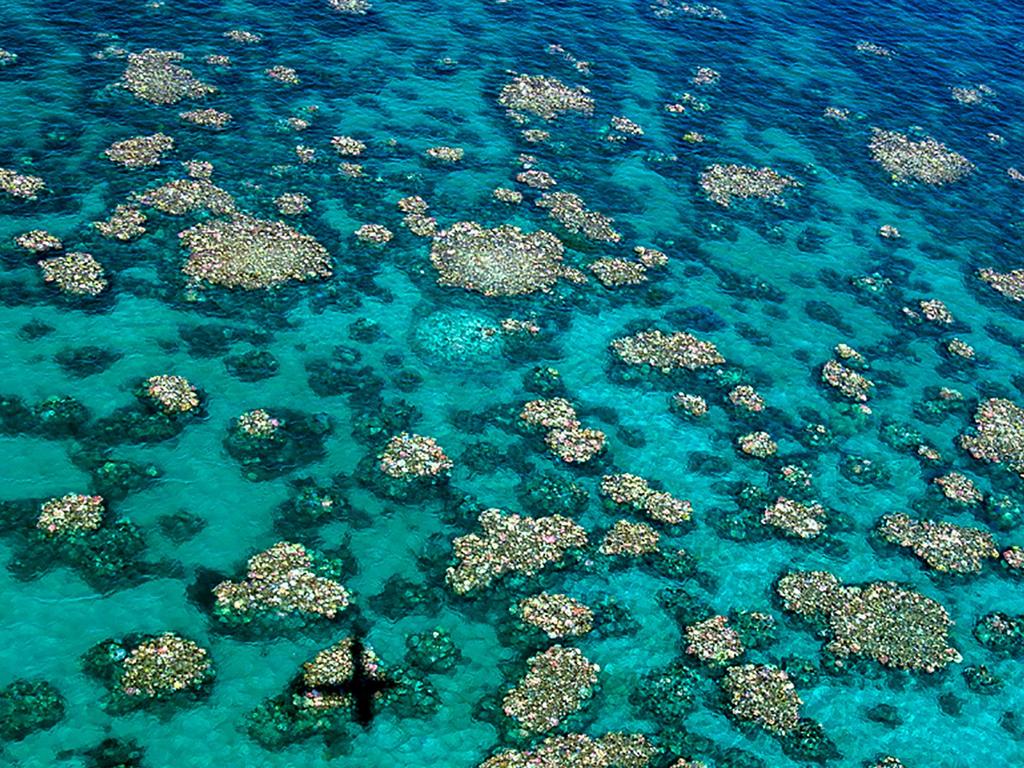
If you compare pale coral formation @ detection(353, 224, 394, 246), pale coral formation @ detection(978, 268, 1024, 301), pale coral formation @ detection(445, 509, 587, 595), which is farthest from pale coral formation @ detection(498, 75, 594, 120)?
pale coral formation @ detection(445, 509, 587, 595)

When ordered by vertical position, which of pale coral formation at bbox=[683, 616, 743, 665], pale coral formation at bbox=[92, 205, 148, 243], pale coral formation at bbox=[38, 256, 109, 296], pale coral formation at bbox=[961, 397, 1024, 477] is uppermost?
pale coral formation at bbox=[92, 205, 148, 243]

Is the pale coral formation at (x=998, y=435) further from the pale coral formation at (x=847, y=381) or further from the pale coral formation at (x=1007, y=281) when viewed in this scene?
the pale coral formation at (x=1007, y=281)

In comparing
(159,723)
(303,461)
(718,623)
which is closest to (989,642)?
(718,623)

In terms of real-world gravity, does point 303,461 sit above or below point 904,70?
below

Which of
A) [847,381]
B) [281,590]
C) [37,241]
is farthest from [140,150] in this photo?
[847,381]

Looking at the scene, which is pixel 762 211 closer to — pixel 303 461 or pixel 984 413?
pixel 984 413

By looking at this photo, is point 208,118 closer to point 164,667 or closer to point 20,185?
point 20,185

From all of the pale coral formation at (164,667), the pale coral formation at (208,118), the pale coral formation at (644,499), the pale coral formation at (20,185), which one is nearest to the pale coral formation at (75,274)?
the pale coral formation at (20,185)

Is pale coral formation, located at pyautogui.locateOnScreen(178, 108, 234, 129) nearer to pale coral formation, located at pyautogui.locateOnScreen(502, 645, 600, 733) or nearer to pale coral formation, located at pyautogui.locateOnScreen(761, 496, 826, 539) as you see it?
pale coral formation, located at pyautogui.locateOnScreen(502, 645, 600, 733)
